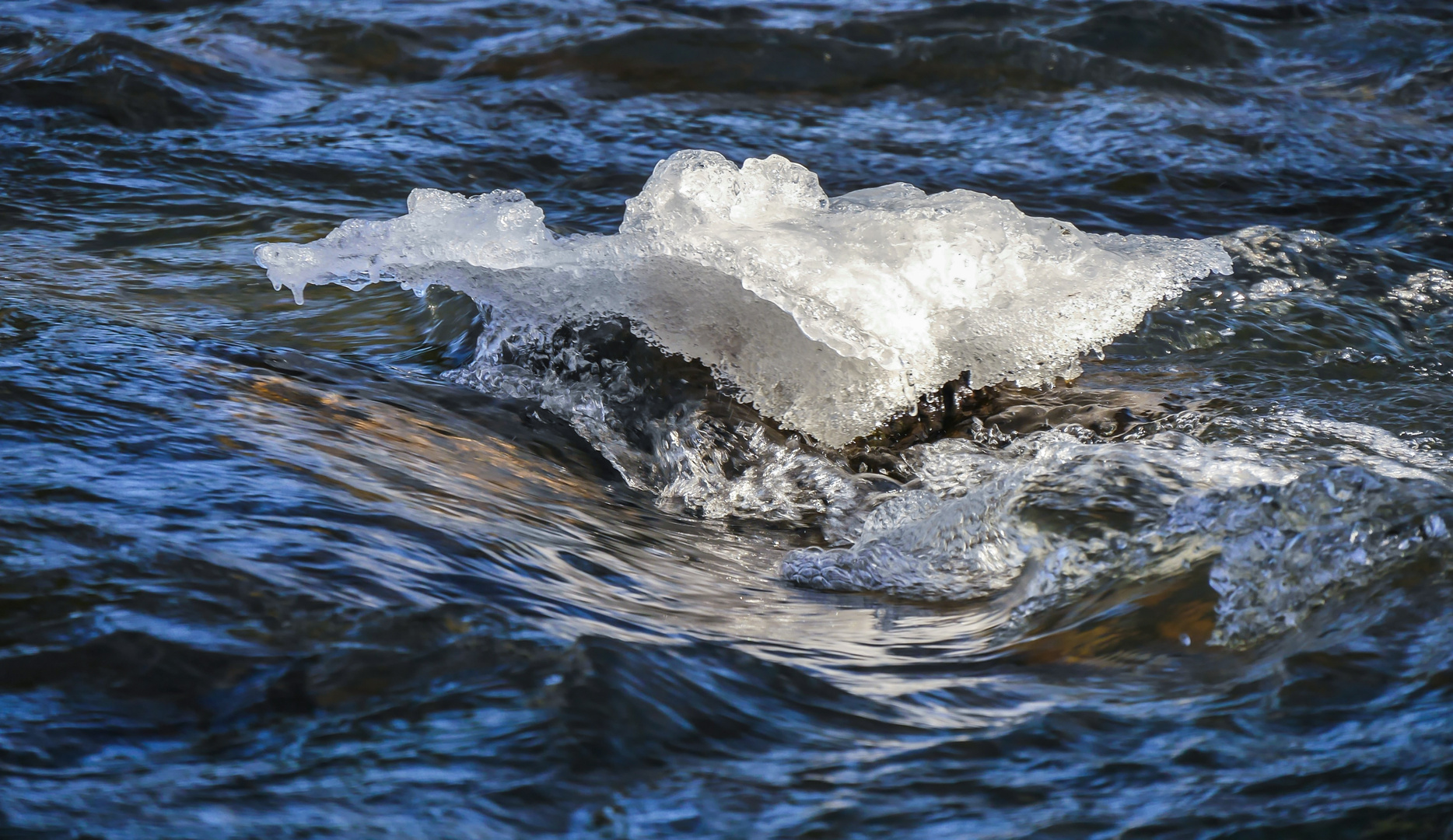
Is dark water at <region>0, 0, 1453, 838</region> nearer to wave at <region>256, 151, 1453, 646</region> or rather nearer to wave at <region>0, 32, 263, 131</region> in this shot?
wave at <region>256, 151, 1453, 646</region>

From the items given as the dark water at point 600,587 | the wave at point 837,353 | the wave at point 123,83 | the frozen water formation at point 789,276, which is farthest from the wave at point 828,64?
the frozen water formation at point 789,276

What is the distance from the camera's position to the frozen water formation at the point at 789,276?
3.28 meters

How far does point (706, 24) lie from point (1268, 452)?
526cm

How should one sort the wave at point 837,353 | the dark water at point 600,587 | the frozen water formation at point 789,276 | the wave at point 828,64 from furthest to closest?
the wave at point 828,64
the frozen water formation at point 789,276
the wave at point 837,353
the dark water at point 600,587

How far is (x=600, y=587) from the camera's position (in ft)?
7.67

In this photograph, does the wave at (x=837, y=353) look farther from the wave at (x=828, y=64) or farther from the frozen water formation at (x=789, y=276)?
the wave at (x=828, y=64)

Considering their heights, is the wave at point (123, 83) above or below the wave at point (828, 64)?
below

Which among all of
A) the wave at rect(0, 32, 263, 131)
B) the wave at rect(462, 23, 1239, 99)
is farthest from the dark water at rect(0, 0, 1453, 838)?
the wave at rect(462, 23, 1239, 99)

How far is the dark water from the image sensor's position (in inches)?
66.1

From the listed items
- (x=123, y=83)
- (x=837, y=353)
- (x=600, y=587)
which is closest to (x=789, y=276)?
(x=837, y=353)

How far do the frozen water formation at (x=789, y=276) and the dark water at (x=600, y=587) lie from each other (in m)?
0.22

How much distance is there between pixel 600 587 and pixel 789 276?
1.11 meters

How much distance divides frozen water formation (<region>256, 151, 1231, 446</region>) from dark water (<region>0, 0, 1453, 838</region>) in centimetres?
22

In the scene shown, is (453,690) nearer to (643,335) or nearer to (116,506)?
(116,506)
